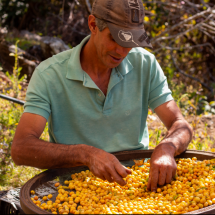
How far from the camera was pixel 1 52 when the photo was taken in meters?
4.93

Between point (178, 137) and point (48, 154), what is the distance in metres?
0.78

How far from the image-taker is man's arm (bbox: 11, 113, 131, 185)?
1414 mm

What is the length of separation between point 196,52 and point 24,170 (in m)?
4.46

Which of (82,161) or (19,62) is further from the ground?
(82,161)

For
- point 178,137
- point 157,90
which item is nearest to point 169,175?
point 178,137

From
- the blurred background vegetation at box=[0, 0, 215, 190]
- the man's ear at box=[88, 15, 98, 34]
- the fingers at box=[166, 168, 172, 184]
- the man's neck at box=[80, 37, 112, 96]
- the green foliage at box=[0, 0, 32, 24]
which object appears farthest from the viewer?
the green foliage at box=[0, 0, 32, 24]

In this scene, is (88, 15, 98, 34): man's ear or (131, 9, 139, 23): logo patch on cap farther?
(88, 15, 98, 34): man's ear

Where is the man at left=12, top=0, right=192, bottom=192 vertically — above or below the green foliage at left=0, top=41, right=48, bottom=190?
above

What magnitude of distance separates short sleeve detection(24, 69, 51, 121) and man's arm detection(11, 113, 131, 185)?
0.04 meters

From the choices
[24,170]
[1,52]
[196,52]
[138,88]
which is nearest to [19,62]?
[1,52]

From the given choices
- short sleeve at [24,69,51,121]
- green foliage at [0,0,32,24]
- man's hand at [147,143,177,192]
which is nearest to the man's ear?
short sleeve at [24,69,51,121]

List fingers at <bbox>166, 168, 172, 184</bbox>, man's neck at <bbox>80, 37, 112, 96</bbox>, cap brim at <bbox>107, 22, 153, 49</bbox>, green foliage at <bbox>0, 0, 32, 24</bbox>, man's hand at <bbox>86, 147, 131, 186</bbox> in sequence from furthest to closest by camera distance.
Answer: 1. green foliage at <bbox>0, 0, 32, 24</bbox>
2. man's neck at <bbox>80, 37, 112, 96</bbox>
3. cap brim at <bbox>107, 22, 153, 49</bbox>
4. fingers at <bbox>166, 168, 172, 184</bbox>
5. man's hand at <bbox>86, 147, 131, 186</bbox>

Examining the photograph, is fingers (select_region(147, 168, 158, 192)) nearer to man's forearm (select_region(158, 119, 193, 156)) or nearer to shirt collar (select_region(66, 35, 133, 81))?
man's forearm (select_region(158, 119, 193, 156))

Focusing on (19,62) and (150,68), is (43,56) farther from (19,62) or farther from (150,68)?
(150,68)
